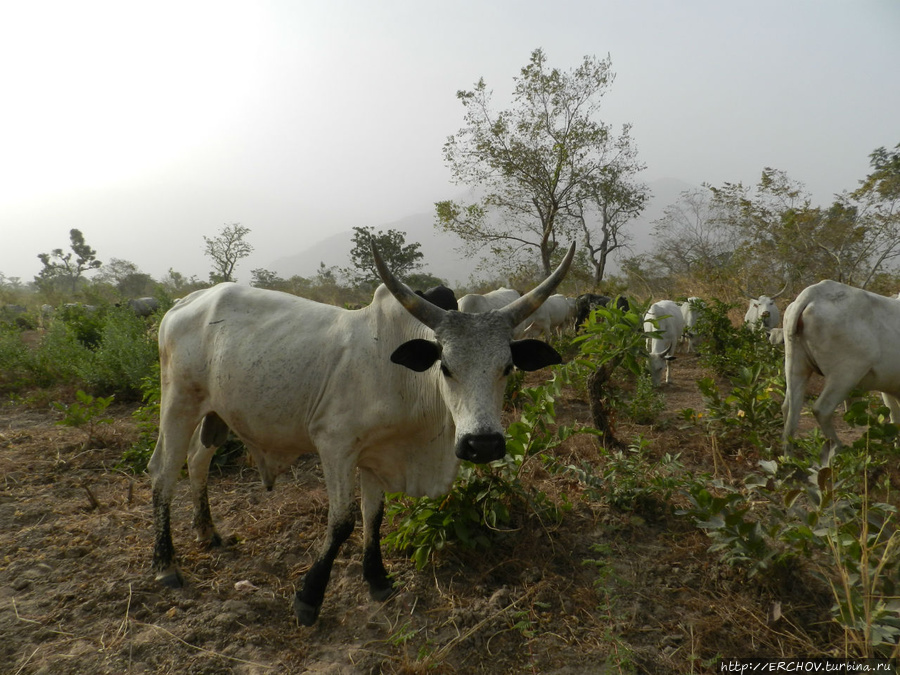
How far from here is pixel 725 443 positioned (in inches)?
187

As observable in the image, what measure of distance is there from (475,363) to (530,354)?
33 centimetres

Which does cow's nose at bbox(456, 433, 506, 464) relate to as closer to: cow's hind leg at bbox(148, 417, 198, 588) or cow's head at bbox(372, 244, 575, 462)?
cow's head at bbox(372, 244, 575, 462)

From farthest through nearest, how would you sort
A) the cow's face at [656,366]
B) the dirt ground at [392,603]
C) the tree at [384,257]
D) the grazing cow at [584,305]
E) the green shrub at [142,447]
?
the tree at [384,257] → the grazing cow at [584,305] → the cow's face at [656,366] → the green shrub at [142,447] → the dirt ground at [392,603]

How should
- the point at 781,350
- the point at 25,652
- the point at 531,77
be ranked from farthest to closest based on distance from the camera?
the point at 531,77
the point at 781,350
the point at 25,652

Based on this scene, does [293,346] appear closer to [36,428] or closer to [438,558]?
[438,558]

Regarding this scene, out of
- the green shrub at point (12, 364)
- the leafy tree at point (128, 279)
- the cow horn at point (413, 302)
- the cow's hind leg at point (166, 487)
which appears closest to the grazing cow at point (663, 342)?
the cow horn at point (413, 302)

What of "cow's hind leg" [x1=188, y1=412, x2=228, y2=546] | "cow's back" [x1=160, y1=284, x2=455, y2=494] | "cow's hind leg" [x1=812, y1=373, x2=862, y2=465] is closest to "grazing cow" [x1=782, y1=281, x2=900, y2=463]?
"cow's hind leg" [x1=812, y1=373, x2=862, y2=465]

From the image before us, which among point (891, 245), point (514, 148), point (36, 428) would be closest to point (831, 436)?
point (36, 428)

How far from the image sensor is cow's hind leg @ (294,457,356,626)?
259 centimetres

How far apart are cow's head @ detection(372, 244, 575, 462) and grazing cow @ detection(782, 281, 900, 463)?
3.04m

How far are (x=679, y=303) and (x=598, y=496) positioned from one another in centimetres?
940

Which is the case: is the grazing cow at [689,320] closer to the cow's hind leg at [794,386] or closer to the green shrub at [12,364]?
the cow's hind leg at [794,386]

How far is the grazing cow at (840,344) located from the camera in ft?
13.5

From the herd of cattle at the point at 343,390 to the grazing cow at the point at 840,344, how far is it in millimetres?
3138
